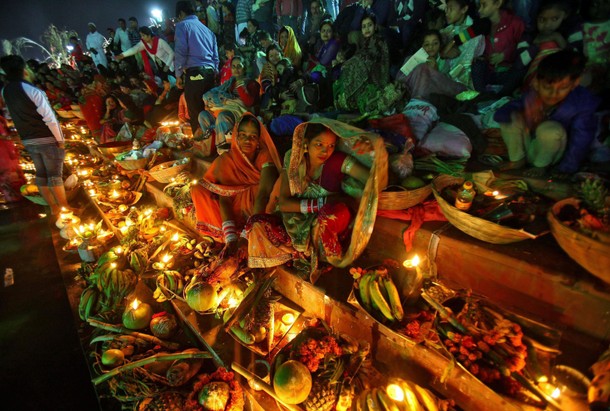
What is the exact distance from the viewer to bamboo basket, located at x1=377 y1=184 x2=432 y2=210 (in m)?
2.20

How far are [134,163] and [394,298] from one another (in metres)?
4.88

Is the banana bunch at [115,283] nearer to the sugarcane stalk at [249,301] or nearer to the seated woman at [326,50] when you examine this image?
the sugarcane stalk at [249,301]

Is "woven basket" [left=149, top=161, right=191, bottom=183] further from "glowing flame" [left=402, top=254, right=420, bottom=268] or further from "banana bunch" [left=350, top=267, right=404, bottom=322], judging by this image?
"glowing flame" [left=402, top=254, right=420, bottom=268]

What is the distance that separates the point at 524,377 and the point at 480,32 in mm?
3983

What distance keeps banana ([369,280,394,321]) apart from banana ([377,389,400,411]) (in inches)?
18.2

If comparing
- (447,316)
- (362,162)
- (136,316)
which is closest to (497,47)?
(362,162)

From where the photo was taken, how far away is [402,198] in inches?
87.2

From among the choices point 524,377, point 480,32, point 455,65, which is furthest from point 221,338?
point 480,32

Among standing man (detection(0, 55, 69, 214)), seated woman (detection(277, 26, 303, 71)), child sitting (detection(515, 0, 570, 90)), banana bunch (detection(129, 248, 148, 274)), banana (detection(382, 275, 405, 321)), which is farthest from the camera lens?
seated woman (detection(277, 26, 303, 71))

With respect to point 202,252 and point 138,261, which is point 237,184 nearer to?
point 202,252

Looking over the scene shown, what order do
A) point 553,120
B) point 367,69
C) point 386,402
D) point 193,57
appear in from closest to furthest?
point 386,402
point 553,120
point 367,69
point 193,57

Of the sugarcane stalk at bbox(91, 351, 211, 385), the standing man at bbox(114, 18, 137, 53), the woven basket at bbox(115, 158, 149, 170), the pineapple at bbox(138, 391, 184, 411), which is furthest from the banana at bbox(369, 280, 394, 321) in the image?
the standing man at bbox(114, 18, 137, 53)

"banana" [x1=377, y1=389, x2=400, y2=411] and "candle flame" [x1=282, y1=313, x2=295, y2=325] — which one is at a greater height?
"banana" [x1=377, y1=389, x2=400, y2=411]

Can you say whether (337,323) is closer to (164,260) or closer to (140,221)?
(164,260)
